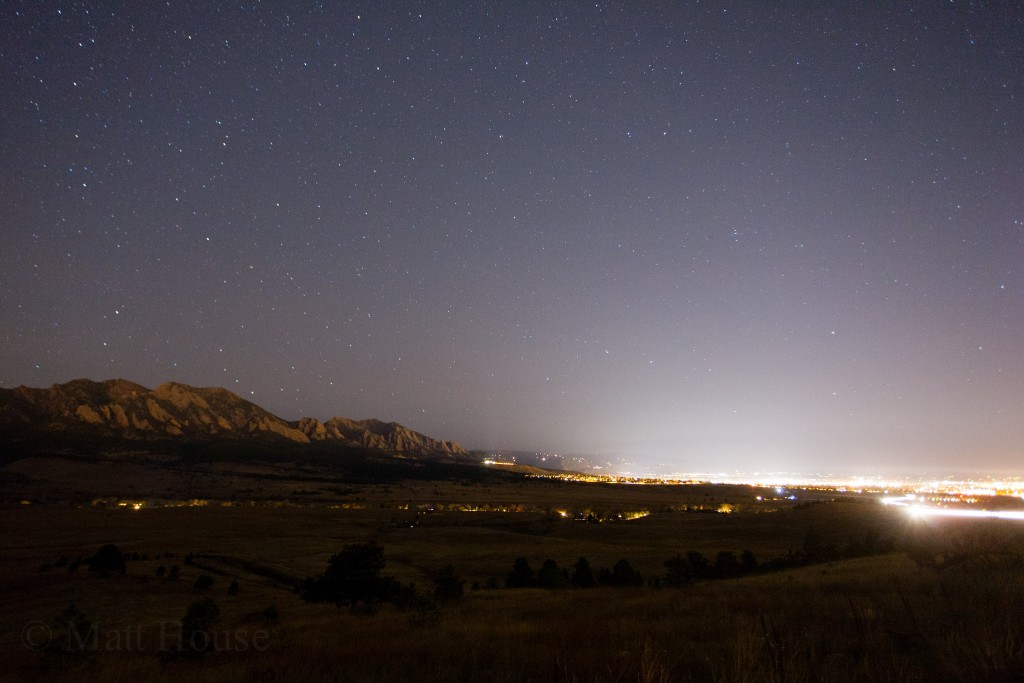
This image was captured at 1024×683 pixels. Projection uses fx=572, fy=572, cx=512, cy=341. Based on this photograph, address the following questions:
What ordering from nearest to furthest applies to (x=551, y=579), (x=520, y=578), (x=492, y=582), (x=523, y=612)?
1. (x=523, y=612)
2. (x=551, y=579)
3. (x=520, y=578)
4. (x=492, y=582)

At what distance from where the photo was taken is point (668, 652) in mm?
8930

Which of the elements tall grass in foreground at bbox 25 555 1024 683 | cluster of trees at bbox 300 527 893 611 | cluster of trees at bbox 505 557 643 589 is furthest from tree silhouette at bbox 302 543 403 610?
tall grass in foreground at bbox 25 555 1024 683

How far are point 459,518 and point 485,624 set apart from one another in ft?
212

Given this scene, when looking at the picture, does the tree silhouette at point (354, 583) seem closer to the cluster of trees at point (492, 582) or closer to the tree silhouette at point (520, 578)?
the cluster of trees at point (492, 582)

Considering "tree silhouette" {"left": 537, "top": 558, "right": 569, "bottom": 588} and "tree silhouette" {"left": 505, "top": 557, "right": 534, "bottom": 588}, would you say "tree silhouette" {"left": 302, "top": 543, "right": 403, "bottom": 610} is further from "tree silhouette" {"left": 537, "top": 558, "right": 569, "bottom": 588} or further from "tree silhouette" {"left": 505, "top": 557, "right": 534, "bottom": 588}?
"tree silhouette" {"left": 537, "top": 558, "right": 569, "bottom": 588}

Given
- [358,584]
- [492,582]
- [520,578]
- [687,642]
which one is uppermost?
[687,642]

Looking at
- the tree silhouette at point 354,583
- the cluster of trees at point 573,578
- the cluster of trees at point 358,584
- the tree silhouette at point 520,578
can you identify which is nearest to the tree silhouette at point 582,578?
the cluster of trees at point 573,578

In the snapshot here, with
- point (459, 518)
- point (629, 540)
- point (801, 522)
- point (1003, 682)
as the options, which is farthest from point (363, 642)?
point (459, 518)

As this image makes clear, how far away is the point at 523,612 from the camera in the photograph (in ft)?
51.5

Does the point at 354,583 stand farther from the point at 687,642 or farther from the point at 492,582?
the point at 687,642

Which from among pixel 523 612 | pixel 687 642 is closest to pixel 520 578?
pixel 523 612

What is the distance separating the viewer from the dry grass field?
25.8ft

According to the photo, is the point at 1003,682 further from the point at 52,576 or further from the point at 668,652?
the point at 52,576

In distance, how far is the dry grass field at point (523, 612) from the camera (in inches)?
310
